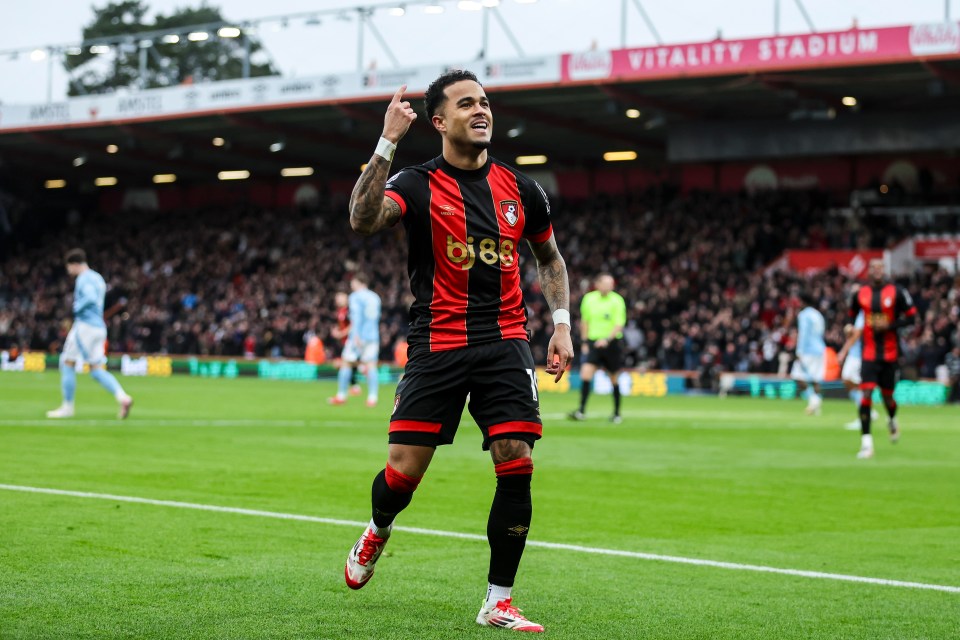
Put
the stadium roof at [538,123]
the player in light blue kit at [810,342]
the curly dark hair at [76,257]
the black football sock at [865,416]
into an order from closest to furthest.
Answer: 1. the black football sock at [865,416]
2. the curly dark hair at [76,257]
3. the player in light blue kit at [810,342]
4. the stadium roof at [538,123]

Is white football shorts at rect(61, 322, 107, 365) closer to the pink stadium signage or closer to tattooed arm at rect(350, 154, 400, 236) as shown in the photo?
tattooed arm at rect(350, 154, 400, 236)

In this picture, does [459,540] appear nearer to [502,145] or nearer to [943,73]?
[943,73]

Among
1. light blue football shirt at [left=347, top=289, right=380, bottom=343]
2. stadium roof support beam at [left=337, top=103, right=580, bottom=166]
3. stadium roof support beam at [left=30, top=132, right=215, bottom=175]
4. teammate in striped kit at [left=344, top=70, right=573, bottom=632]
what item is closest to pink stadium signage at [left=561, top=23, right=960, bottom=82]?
stadium roof support beam at [left=337, top=103, right=580, bottom=166]

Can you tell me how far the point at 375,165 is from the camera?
5715mm

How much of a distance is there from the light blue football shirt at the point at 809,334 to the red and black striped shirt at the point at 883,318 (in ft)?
35.1

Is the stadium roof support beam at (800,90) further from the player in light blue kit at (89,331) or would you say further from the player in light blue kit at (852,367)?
the player in light blue kit at (89,331)

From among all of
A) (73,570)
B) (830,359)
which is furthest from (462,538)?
(830,359)

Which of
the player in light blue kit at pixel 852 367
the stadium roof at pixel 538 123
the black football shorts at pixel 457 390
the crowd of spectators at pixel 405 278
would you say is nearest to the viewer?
the black football shorts at pixel 457 390

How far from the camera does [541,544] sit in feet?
27.2

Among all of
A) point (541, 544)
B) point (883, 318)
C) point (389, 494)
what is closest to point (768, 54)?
point (883, 318)

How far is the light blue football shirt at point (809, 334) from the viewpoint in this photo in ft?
87.2

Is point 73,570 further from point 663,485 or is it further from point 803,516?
point 663,485

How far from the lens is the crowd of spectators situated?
36.7 metres

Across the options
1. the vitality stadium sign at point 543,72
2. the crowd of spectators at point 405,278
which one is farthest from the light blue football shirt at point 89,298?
the vitality stadium sign at point 543,72
